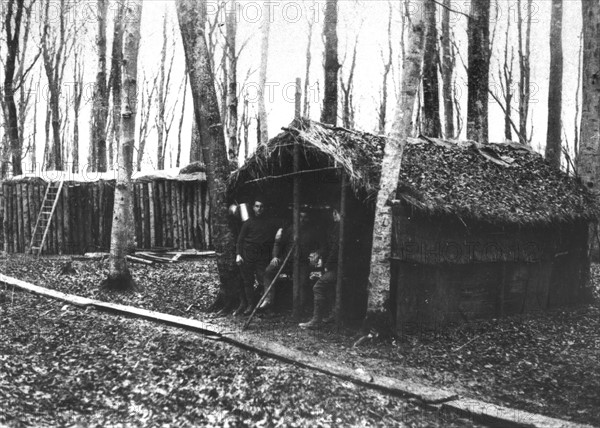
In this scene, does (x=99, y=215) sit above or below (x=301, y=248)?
Result: above

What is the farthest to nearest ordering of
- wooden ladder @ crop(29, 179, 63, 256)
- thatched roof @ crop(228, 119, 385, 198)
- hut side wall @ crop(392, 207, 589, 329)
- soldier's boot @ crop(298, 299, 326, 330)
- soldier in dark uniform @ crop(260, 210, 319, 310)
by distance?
wooden ladder @ crop(29, 179, 63, 256)
soldier in dark uniform @ crop(260, 210, 319, 310)
soldier's boot @ crop(298, 299, 326, 330)
hut side wall @ crop(392, 207, 589, 329)
thatched roof @ crop(228, 119, 385, 198)

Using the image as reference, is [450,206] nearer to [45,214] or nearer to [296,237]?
[296,237]

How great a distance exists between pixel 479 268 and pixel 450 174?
1646 millimetres

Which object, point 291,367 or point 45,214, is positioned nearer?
point 291,367

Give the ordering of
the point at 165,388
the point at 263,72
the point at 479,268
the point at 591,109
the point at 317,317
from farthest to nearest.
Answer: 1. the point at 263,72
2. the point at 591,109
3. the point at 479,268
4. the point at 317,317
5. the point at 165,388

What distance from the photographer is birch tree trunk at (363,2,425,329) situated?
26.4 ft

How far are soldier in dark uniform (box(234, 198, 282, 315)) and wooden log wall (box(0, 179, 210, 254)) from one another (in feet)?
25.2

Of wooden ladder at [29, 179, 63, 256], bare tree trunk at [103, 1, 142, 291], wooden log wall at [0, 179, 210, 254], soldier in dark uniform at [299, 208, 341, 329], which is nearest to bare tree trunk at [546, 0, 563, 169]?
soldier in dark uniform at [299, 208, 341, 329]

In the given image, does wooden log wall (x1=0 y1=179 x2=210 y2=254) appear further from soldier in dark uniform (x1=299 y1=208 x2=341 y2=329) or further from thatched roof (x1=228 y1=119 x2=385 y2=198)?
soldier in dark uniform (x1=299 y1=208 x2=341 y2=329)

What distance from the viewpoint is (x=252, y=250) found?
33.1ft

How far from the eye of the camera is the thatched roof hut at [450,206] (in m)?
8.73

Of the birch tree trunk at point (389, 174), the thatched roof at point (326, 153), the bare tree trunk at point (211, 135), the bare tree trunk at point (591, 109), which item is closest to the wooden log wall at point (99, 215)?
the thatched roof at point (326, 153)

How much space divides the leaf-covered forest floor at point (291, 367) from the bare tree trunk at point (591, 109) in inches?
127

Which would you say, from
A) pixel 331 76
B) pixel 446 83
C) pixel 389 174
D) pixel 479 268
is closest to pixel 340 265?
pixel 389 174
